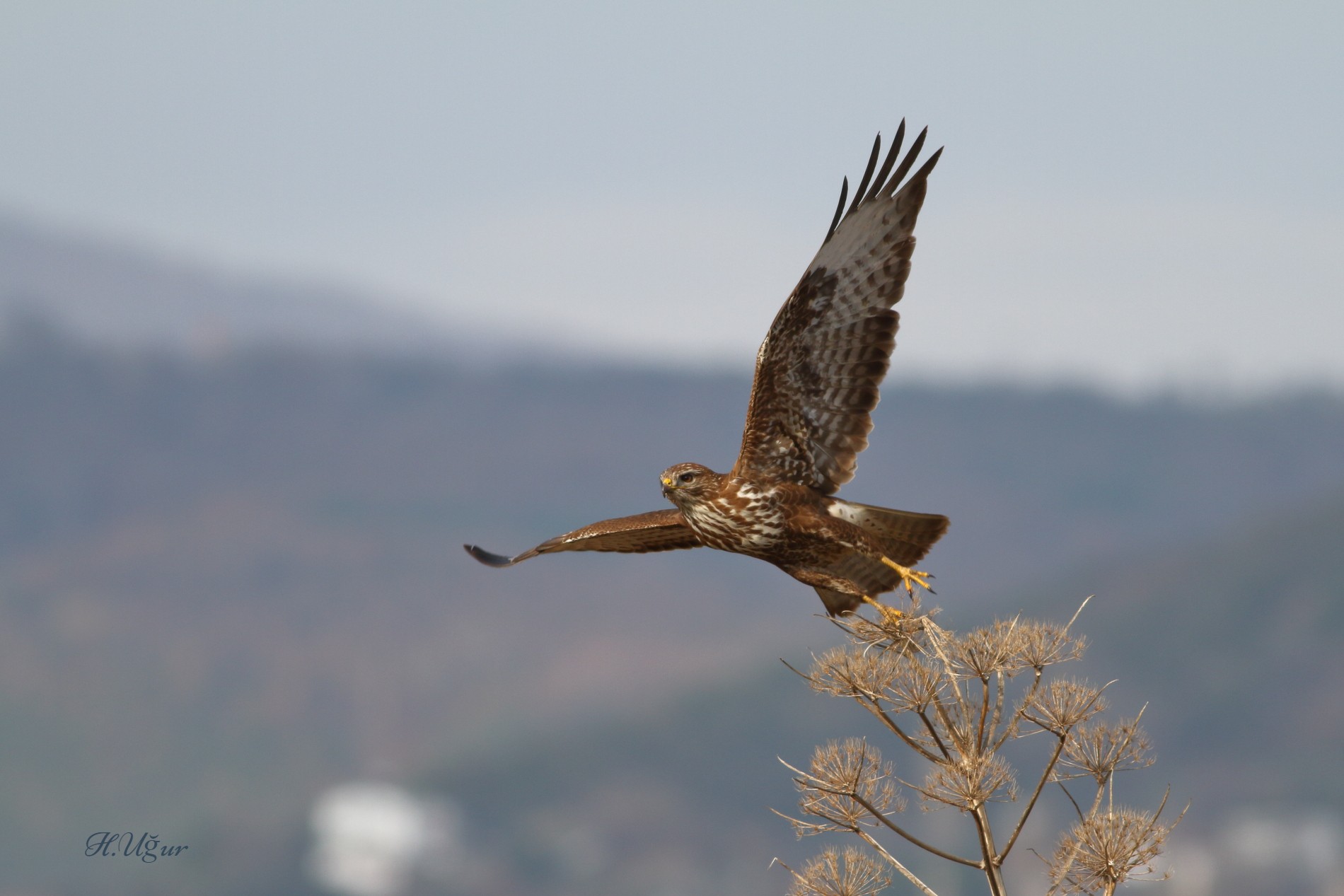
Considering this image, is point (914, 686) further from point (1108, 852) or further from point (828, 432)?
point (828, 432)

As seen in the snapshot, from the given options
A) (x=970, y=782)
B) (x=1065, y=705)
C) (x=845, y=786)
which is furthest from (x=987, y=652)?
(x=845, y=786)

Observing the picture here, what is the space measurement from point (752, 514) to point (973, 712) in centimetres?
257

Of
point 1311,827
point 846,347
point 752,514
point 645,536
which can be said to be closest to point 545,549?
point 645,536

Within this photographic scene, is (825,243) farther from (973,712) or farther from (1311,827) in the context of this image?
A: (1311,827)

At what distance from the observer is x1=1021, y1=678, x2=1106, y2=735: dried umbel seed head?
384 inches

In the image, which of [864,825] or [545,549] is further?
[545,549]

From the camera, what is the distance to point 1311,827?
193750 millimetres

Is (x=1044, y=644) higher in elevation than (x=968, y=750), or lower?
higher

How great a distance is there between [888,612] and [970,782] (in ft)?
5.45

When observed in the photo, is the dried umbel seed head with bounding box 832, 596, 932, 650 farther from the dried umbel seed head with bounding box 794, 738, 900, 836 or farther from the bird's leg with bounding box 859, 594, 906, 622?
the dried umbel seed head with bounding box 794, 738, 900, 836

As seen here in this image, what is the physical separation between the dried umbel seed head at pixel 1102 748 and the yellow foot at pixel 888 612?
4.30 ft

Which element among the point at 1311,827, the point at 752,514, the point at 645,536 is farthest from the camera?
the point at 1311,827

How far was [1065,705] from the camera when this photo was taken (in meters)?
9.86

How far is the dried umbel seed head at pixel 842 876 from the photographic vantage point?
9.95m
